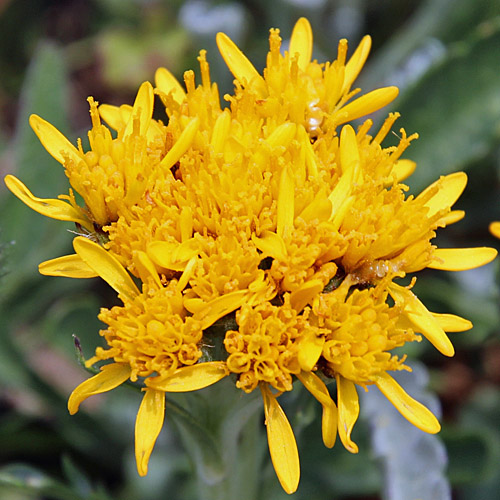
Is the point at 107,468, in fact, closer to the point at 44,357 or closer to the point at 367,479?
the point at 44,357

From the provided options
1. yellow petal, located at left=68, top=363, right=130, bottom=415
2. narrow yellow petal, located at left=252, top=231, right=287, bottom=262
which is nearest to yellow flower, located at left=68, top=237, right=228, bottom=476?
yellow petal, located at left=68, top=363, right=130, bottom=415

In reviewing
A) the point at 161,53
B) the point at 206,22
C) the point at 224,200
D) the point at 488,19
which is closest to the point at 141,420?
the point at 224,200

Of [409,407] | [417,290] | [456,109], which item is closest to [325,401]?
[409,407]

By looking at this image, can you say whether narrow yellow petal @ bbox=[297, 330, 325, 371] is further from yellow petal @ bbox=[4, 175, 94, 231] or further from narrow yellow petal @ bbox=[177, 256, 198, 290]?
yellow petal @ bbox=[4, 175, 94, 231]

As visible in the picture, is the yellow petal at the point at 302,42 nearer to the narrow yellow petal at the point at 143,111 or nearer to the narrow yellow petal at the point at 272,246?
the narrow yellow petal at the point at 143,111

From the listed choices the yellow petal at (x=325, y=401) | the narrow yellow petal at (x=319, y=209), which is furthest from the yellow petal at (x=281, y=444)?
the narrow yellow petal at (x=319, y=209)

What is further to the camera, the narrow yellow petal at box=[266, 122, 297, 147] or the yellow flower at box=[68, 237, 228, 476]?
the narrow yellow petal at box=[266, 122, 297, 147]
